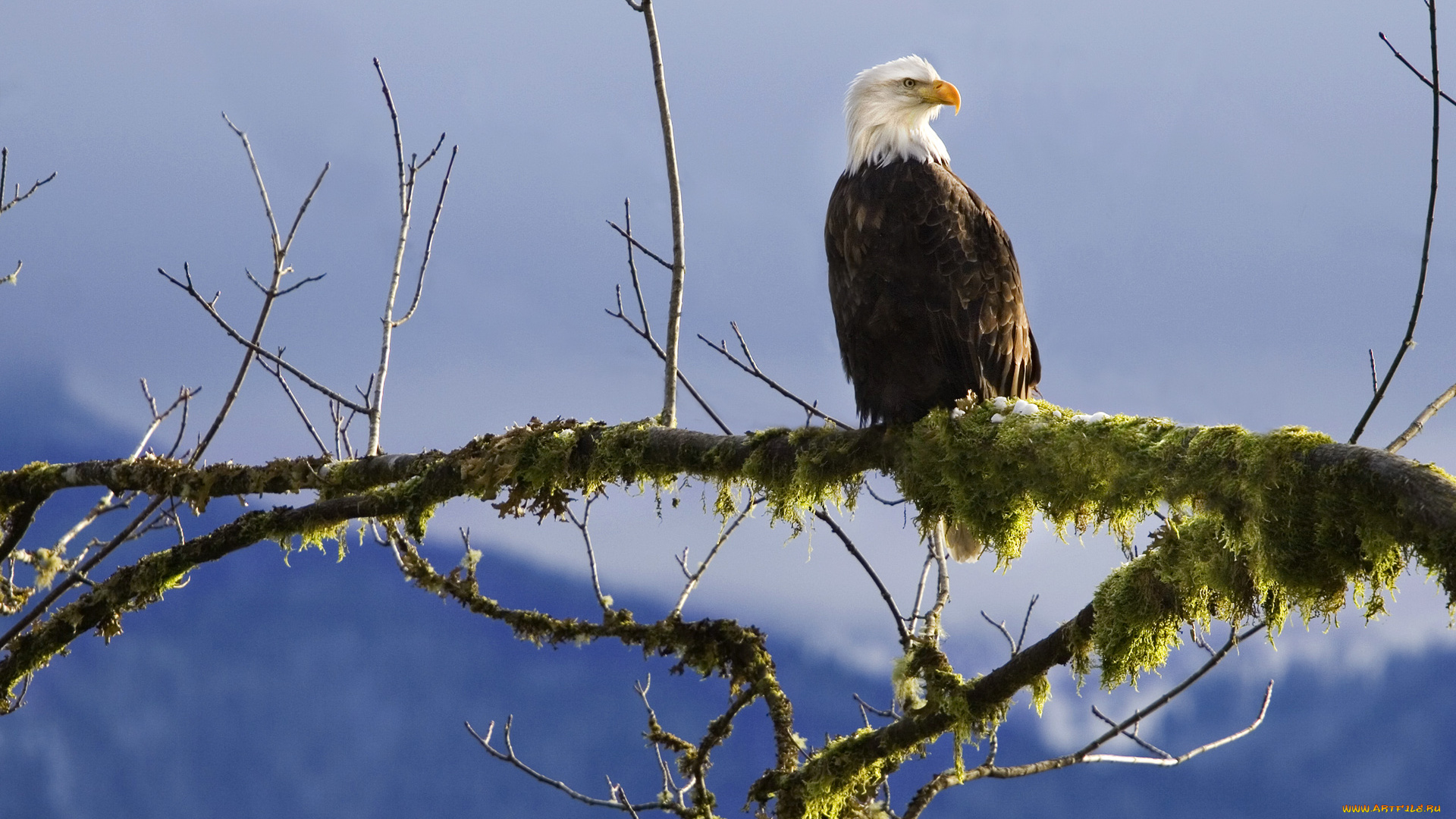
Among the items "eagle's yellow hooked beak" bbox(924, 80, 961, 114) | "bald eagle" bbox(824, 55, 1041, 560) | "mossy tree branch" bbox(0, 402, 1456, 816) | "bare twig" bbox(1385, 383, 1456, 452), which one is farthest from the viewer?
"eagle's yellow hooked beak" bbox(924, 80, 961, 114)

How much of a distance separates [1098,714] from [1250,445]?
261 cm

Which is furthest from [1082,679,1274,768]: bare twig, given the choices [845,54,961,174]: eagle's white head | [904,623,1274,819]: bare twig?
[845,54,961,174]: eagle's white head

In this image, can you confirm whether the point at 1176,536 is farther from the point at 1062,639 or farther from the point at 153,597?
the point at 153,597

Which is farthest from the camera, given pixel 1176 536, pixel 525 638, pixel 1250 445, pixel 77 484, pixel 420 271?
pixel 420 271

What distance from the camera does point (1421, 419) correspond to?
3670 millimetres

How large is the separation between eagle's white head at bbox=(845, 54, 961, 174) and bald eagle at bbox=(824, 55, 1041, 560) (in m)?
0.28

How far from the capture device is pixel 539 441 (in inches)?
155

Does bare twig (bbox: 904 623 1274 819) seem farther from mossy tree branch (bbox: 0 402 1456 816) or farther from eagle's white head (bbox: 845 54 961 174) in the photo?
eagle's white head (bbox: 845 54 961 174)

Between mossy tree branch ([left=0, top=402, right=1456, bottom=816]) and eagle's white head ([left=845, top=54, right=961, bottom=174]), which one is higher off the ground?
eagle's white head ([left=845, top=54, right=961, bottom=174])

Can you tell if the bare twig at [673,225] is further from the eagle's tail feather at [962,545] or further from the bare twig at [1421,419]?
the bare twig at [1421,419]

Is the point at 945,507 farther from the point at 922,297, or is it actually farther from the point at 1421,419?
the point at 1421,419

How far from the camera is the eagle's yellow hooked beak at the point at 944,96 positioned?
541 cm

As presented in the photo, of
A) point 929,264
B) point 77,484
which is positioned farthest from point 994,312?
point 77,484

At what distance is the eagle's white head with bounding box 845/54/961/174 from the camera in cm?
511
